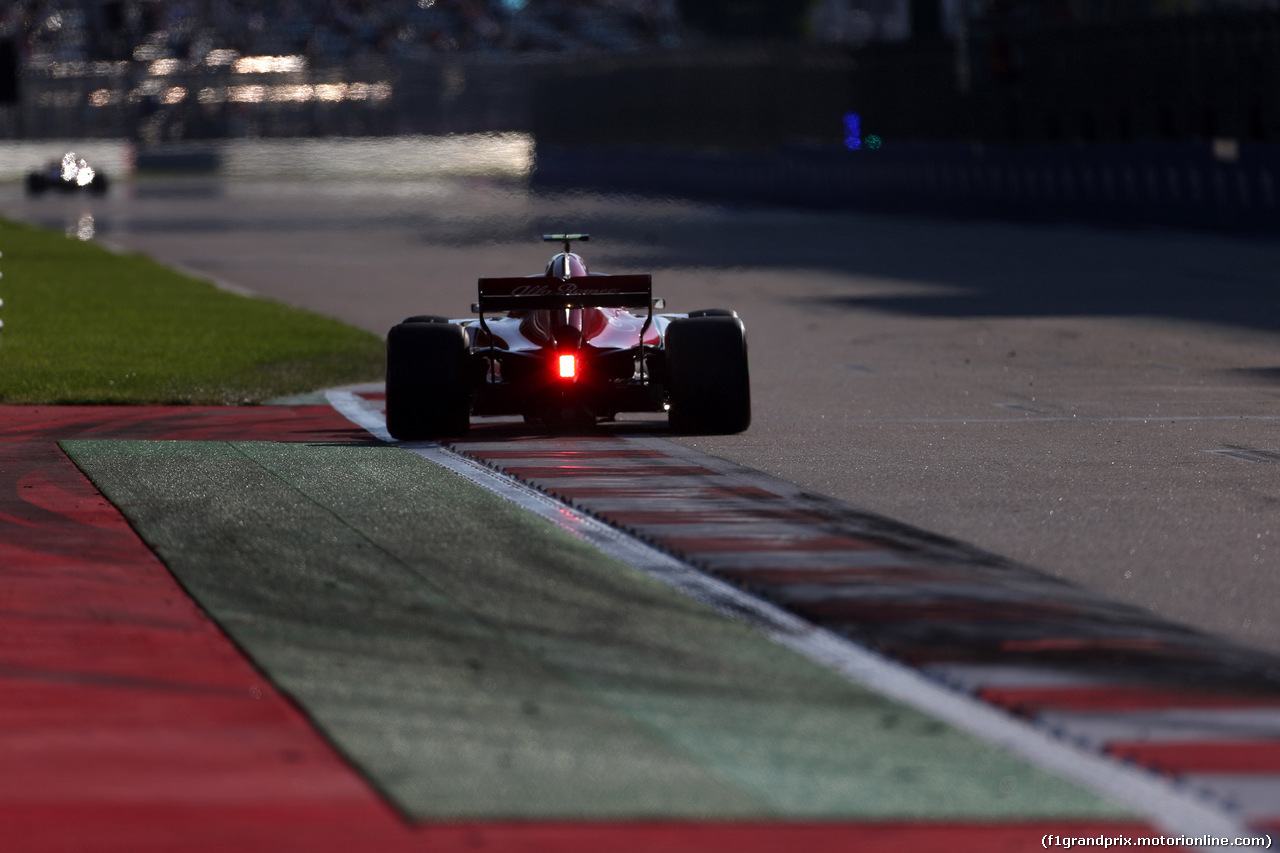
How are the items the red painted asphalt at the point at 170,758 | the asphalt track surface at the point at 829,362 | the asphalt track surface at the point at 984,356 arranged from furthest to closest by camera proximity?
the asphalt track surface at the point at 829,362
the asphalt track surface at the point at 984,356
the red painted asphalt at the point at 170,758

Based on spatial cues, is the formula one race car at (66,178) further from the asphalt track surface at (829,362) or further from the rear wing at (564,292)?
the rear wing at (564,292)

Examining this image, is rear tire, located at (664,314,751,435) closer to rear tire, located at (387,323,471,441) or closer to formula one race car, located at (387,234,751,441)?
formula one race car, located at (387,234,751,441)

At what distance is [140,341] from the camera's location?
61.7 feet

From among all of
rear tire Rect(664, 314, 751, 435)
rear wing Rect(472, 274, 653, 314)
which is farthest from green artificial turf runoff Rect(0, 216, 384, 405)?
rear tire Rect(664, 314, 751, 435)

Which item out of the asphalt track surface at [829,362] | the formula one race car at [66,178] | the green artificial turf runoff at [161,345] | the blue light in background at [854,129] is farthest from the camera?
the formula one race car at [66,178]

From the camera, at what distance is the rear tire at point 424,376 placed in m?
11.8

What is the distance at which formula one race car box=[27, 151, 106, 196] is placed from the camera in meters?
63.4

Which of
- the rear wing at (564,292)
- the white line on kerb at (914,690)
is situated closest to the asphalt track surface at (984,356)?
the rear wing at (564,292)

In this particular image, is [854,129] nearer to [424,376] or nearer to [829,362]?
[829,362]

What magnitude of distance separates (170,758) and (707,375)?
22.3ft

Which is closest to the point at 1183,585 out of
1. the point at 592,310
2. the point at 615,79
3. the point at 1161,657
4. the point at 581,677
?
the point at 1161,657

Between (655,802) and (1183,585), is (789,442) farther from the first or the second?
(655,802)

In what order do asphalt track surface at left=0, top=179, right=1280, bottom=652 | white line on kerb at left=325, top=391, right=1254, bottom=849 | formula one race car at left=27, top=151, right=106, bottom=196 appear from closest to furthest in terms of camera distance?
white line on kerb at left=325, top=391, right=1254, bottom=849, asphalt track surface at left=0, top=179, right=1280, bottom=652, formula one race car at left=27, top=151, right=106, bottom=196

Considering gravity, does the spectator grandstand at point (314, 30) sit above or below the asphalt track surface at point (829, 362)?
above
